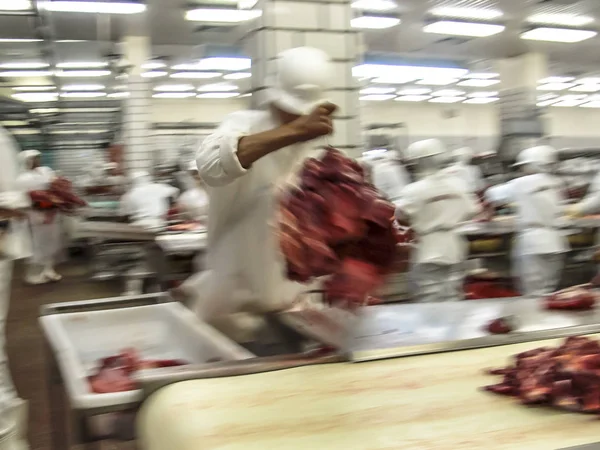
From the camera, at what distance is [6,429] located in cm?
277

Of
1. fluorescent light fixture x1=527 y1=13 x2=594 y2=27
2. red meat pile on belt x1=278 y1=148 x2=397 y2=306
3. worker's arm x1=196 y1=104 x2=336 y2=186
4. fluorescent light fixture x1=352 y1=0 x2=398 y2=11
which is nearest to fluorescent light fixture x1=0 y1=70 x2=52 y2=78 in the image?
fluorescent light fixture x1=352 y1=0 x2=398 y2=11

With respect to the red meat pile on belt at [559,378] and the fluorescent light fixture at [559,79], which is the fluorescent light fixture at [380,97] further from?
the red meat pile on belt at [559,378]

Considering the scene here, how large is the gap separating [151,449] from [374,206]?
23.4 inches

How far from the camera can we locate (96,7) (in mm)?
7918

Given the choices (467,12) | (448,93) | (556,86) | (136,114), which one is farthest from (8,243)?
(556,86)

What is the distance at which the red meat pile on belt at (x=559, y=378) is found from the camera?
41.1 inches

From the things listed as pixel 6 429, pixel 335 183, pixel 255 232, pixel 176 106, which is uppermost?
pixel 176 106

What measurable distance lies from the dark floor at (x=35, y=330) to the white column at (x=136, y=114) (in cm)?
181

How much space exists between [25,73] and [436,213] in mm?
8243

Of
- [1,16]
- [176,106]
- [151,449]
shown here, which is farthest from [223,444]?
[176,106]

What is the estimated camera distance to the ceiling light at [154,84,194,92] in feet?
47.4

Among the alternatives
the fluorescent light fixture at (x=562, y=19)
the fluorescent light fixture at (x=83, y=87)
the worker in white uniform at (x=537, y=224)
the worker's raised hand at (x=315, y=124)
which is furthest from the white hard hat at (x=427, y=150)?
the fluorescent light fixture at (x=83, y=87)

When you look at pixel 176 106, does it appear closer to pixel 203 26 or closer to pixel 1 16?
pixel 203 26

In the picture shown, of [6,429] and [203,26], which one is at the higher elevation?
[203,26]
